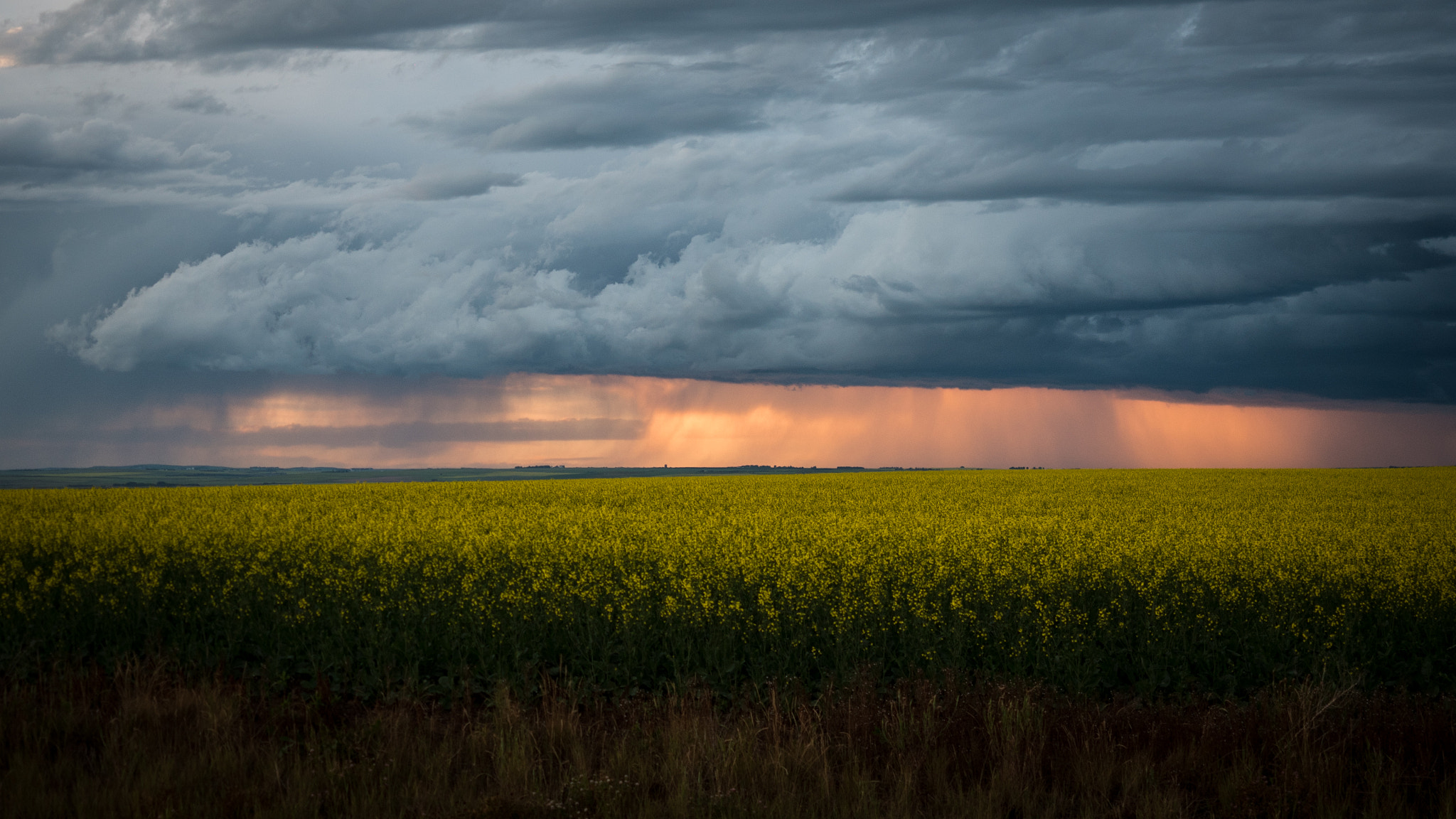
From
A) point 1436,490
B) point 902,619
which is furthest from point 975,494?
point 902,619

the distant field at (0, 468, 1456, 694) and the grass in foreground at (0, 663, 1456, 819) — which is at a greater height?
the distant field at (0, 468, 1456, 694)

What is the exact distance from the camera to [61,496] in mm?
31922

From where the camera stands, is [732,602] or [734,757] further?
[732,602]

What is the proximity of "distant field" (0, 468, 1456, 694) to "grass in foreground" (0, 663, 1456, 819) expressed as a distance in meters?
1.15

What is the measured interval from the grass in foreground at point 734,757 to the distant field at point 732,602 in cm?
115

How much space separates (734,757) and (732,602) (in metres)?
4.30

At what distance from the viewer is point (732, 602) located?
37.4 ft

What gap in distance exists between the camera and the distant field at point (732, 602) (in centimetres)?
1035

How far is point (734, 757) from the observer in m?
7.11

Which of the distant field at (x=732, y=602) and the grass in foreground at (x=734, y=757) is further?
the distant field at (x=732, y=602)

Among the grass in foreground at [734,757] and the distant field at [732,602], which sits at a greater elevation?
the distant field at [732,602]

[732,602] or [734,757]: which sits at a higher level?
[732,602]

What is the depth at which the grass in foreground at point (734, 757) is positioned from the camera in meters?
6.62

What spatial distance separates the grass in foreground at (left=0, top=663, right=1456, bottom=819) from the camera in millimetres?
6621
